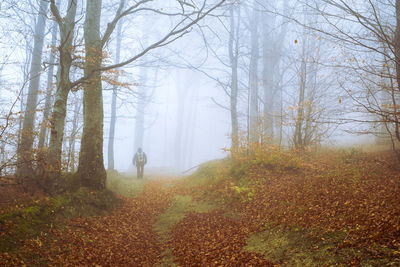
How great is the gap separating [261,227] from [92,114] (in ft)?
20.0

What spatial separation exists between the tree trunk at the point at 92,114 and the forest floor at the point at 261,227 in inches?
56.9

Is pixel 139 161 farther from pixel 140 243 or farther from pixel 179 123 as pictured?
pixel 179 123

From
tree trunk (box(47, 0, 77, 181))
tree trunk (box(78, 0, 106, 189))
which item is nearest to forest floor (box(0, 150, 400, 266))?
tree trunk (box(78, 0, 106, 189))

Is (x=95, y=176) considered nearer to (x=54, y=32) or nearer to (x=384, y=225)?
(x=384, y=225)

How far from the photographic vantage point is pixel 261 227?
5.24 metres

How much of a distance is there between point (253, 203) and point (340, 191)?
88.5 inches

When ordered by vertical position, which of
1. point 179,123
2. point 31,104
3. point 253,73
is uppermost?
point 253,73

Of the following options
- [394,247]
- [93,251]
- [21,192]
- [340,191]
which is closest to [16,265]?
[93,251]

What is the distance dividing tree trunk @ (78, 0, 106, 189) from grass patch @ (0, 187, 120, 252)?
52 cm

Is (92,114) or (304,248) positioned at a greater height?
(92,114)

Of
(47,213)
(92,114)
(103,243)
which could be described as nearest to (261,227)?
(103,243)

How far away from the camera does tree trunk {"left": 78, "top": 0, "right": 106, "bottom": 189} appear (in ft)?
24.0

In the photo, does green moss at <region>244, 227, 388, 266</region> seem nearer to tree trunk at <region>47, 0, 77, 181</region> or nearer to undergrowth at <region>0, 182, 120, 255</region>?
undergrowth at <region>0, 182, 120, 255</region>

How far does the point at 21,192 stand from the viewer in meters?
6.38
